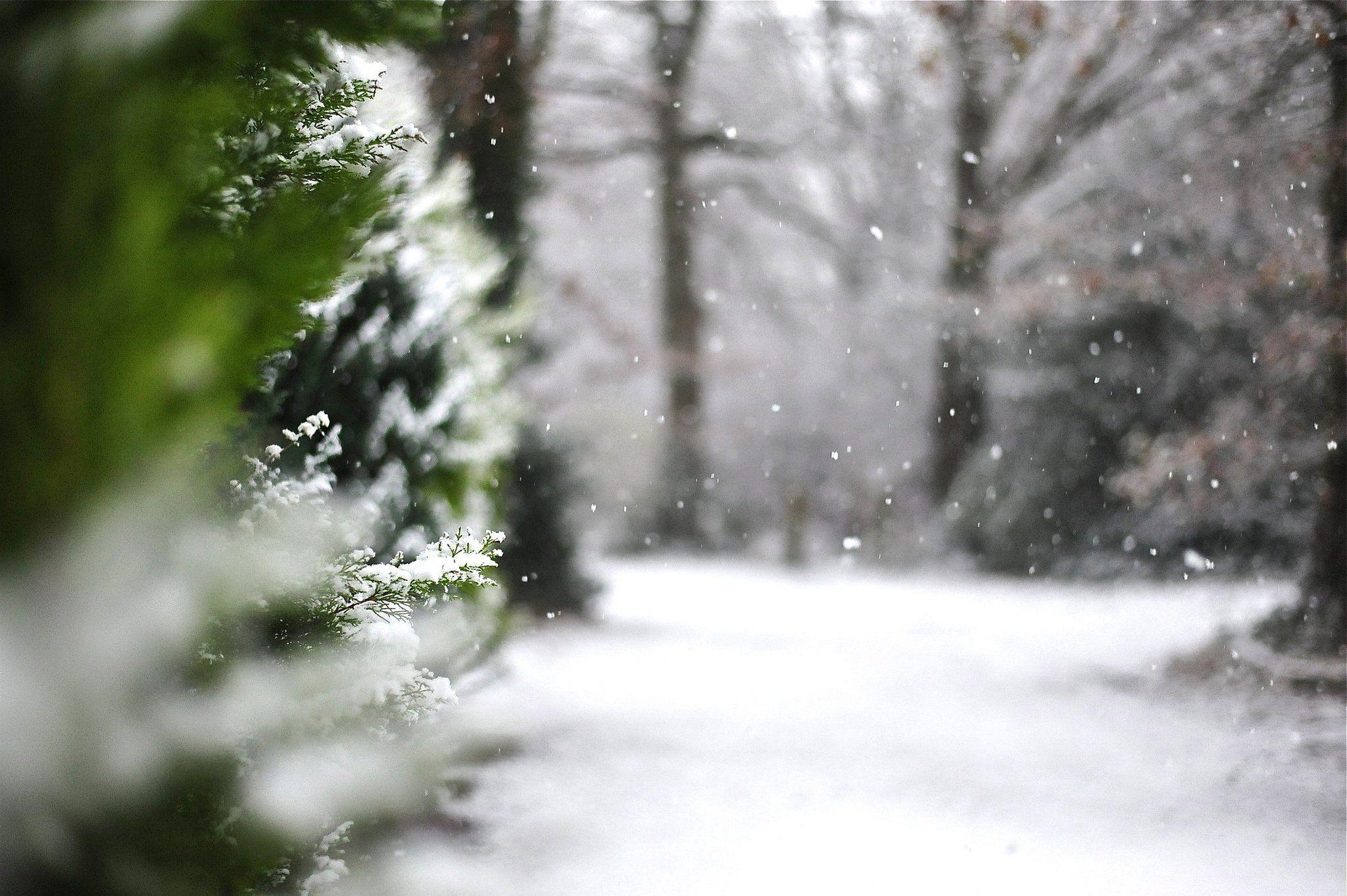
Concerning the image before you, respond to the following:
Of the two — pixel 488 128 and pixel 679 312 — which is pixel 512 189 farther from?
pixel 679 312

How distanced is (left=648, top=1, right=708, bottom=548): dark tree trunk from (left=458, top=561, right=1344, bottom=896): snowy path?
6.05m

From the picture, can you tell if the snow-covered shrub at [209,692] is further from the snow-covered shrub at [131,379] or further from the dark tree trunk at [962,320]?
the dark tree trunk at [962,320]

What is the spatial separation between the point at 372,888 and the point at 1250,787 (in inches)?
174

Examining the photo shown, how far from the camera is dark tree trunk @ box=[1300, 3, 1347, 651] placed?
6.39m

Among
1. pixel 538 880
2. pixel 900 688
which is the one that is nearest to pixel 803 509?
pixel 900 688

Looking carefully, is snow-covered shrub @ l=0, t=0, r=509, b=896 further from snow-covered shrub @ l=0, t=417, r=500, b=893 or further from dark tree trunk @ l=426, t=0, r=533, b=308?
dark tree trunk @ l=426, t=0, r=533, b=308

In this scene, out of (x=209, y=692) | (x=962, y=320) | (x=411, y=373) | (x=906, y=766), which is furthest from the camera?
(x=962, y=320)

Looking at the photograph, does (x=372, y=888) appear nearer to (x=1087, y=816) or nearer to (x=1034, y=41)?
(x=1087, y=816)

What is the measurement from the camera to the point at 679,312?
642 inches

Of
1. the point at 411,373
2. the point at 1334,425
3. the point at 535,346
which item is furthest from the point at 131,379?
the point at 535,346

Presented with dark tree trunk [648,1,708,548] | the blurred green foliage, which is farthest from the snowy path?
dark tree trunk [648,1,708,548]

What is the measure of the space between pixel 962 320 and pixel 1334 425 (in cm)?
669

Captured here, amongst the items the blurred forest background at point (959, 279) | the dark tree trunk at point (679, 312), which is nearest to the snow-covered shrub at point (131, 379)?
the blurred forest background at point (959, 279)

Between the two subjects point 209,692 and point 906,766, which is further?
point 906,766
